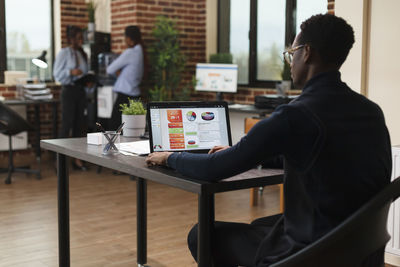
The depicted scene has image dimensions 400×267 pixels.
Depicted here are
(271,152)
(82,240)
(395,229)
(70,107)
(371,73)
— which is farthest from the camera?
(70,107)

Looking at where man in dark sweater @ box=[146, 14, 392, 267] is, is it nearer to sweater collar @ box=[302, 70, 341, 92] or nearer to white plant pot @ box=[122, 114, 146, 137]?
sweater collar @ box=[302, 70, 341, 92]

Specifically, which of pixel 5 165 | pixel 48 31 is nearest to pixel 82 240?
pixel 5 165

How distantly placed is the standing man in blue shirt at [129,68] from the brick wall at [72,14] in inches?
59.8

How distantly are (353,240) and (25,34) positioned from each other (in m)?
6.57

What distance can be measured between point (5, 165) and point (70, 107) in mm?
1192

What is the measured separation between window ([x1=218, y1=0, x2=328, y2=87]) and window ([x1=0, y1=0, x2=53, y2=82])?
2.37 metres

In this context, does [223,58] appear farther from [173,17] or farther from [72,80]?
[72,80]

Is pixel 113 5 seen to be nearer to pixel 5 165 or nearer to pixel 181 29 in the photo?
pixel 181 29

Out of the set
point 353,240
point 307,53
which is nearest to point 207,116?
point 307,53

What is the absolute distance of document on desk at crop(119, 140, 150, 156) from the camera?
251cm

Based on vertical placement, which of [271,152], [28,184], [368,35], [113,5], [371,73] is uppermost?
[113,5]

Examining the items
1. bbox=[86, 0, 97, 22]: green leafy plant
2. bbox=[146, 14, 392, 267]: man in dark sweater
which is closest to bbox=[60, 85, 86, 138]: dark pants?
bbox=[86, 0, 97, 22]: green leafy plant

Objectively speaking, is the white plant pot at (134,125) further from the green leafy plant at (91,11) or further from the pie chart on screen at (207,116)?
the green leafy plant at (91,11)

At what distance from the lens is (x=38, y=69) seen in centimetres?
727
